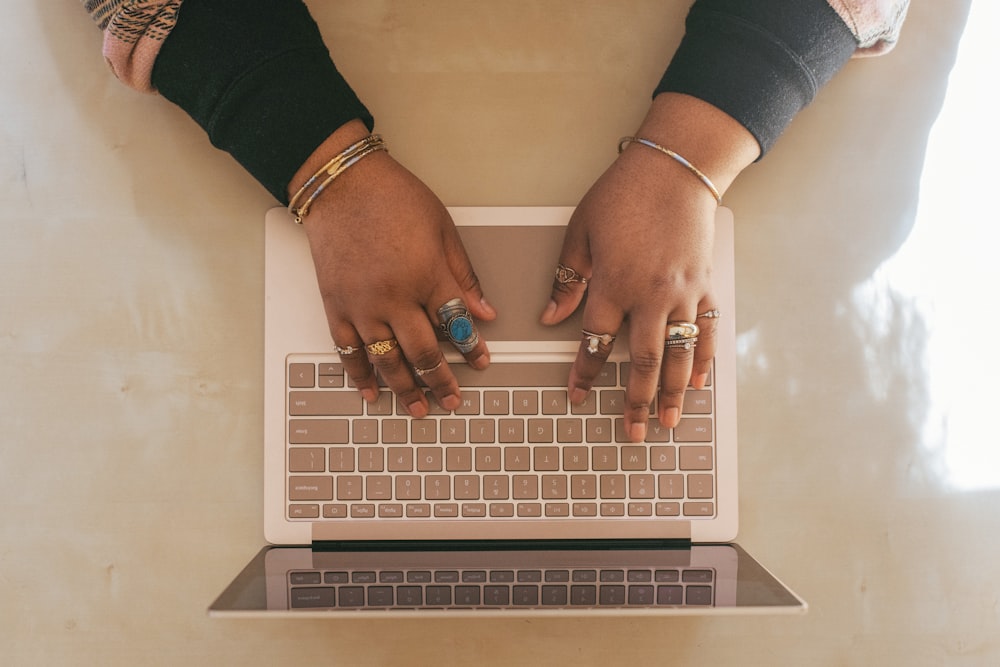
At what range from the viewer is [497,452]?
66cm

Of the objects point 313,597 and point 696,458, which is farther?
point 696,458

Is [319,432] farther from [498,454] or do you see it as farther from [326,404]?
[498,454]

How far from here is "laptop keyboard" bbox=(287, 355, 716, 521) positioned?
2.15 feet

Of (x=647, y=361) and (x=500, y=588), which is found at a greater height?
(x=647, y=361)

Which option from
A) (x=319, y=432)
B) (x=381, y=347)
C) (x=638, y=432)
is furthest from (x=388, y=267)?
(x=638, y=432)

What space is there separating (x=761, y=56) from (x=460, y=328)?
0.36m

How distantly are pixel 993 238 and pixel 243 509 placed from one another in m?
0.80

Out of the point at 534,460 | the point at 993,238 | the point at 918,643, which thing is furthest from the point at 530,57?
the point at 918,643

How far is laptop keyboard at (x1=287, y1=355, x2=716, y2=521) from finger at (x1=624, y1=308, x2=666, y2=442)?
0.05 feet

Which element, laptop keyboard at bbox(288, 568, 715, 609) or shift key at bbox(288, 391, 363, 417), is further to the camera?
shift key at bbox(288, 391, 363, 417)

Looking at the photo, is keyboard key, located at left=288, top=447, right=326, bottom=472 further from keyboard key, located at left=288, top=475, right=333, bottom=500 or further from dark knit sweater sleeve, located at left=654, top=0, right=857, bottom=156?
dark knit sweater sleeve, located at left=654, top=0, right=857, bottom=156

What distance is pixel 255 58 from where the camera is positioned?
1.99 ft

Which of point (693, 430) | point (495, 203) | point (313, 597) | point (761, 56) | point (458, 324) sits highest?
point (761, 56)

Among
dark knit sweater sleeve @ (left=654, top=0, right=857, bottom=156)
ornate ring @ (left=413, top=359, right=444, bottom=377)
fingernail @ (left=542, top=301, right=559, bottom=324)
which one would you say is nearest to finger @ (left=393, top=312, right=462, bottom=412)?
ornate ring @ (left=413, top=359, right=444, bottom=377)
